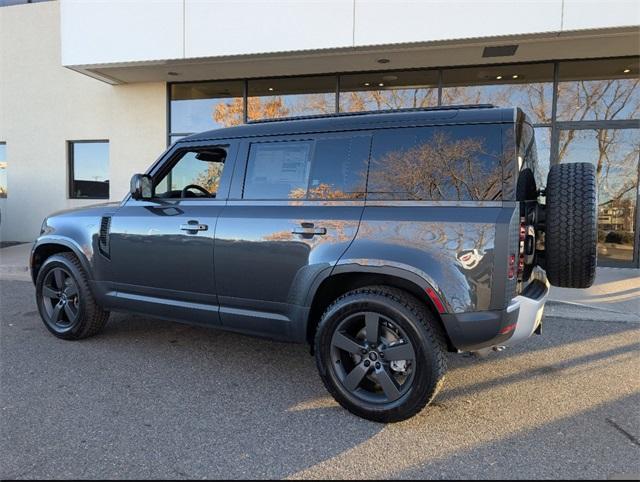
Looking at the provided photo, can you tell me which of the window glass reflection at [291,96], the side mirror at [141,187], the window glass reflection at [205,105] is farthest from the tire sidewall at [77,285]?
the window glass reflection at [205,105]

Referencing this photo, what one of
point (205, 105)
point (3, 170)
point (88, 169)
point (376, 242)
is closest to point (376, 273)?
point (376, 242)

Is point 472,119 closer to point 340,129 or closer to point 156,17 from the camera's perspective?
point 340,129

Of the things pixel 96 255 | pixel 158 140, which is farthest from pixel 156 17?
pixel 96 255

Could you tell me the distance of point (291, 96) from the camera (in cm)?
1010

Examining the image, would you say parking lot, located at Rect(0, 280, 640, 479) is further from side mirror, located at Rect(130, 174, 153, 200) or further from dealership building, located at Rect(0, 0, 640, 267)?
dealership building, located at Rect(0, 0, 640, 267)

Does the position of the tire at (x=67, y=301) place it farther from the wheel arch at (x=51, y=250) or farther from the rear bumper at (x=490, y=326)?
the rear bumper at (x=490, y=326)

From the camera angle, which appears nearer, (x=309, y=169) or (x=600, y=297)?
(x=309, y=169)

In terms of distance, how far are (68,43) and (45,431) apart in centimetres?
839

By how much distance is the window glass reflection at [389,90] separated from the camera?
938 cm

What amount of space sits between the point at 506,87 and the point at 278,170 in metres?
7.07

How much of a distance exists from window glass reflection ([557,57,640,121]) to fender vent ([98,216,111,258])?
26.6ft

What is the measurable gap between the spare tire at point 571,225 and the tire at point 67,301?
13.0 ft

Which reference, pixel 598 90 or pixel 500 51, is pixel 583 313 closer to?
pixel 500 51

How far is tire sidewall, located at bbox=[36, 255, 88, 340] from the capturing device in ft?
14.9
